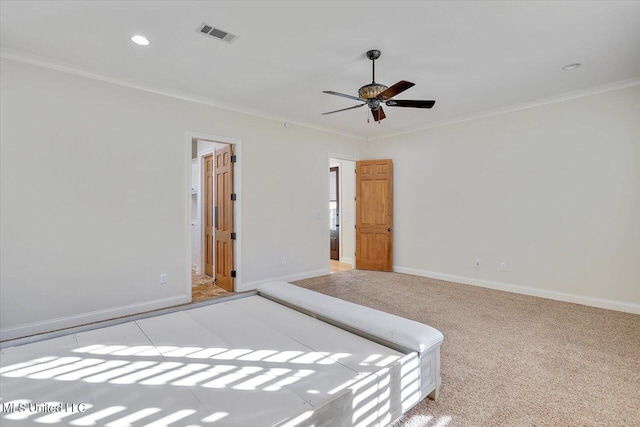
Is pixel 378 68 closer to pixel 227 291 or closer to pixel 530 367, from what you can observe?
pixel 530 367

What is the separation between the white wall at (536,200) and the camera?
3729 mm

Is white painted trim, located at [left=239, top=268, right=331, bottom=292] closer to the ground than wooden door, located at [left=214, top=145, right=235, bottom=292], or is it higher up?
closer to the ground

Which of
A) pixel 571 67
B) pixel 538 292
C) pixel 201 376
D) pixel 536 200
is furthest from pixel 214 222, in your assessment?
pixel 571 67

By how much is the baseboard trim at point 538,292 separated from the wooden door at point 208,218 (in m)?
3.49

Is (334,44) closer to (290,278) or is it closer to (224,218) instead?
(224,218)

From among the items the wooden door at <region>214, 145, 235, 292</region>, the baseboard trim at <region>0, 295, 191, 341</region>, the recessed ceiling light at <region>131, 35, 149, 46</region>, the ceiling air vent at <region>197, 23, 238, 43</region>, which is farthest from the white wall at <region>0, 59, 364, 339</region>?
the ceiling air vent at <region>197, 23, 238, 43</region>


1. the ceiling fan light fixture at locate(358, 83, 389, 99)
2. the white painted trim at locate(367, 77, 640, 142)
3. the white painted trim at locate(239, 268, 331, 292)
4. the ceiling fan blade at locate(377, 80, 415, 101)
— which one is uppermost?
the white painted trim at locate(367, 77, 640, 142)

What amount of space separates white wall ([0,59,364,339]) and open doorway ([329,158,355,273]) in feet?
8.88

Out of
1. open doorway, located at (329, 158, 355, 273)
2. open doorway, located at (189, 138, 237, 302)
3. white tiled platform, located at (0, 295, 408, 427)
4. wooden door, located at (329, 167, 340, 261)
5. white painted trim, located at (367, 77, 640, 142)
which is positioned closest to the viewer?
white tiled platform, located at (0, 295, 408, 427)

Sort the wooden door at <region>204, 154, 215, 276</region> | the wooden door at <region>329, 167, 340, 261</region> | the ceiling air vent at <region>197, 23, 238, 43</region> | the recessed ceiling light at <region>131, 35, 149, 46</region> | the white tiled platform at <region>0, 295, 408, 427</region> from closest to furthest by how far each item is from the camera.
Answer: the white tiled platform at <region>0, 295, 408, 427</region>
the ceiling air vent at <region>197, 23, 238, 43</region>
the recessed ceiling light at <region>131, 35, 149, 46</region>
the wooden door at <region>204, 154, 215, 276</region>
the wooden door at <region>329, 167, 340, 261</region>

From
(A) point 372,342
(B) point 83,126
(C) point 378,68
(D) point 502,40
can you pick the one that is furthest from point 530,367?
(B) point 83,126

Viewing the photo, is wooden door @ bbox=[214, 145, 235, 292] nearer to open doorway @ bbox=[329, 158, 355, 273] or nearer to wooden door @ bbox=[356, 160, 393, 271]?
open doorway @ bbox=[329, 158, 355, 273]

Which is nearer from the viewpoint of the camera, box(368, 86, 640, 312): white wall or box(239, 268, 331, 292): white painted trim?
box(368, 86, 640, 312): white wall

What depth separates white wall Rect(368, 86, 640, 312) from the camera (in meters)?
3.73
